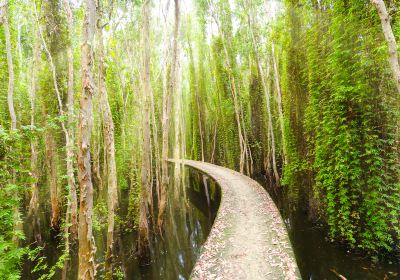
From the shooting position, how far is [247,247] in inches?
206

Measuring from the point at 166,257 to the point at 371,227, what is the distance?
7280 millimetres

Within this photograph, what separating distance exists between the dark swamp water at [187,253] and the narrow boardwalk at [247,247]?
2093 mm

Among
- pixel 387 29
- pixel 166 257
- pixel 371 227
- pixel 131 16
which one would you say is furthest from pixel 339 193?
pixel 131 16

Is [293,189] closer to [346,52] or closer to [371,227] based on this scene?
[371,227]

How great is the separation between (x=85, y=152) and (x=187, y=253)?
24.7ft

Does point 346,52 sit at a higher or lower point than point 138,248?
higher

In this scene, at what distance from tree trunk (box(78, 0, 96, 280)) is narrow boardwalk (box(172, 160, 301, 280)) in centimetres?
200

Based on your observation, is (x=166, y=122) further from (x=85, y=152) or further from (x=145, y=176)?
(x=85, y=152)

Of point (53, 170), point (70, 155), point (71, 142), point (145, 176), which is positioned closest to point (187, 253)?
point (145, 176)

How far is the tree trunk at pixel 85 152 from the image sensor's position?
161 inches

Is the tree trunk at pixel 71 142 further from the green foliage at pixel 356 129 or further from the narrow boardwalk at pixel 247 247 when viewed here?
the green foliage at pixel 356 129

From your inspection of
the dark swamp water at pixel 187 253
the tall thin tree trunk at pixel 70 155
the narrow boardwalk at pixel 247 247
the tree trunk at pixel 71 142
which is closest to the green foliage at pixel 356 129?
the dark swamp water at pixel 187 253

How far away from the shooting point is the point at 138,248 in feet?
28.9

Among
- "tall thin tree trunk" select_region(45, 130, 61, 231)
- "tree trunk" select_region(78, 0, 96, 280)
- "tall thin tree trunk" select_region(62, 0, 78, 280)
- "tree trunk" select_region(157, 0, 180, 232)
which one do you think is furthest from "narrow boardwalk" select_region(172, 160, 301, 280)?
"tall thin tree trunk" select_region(45, 130, 61, 231)
